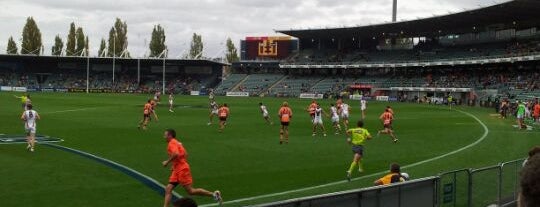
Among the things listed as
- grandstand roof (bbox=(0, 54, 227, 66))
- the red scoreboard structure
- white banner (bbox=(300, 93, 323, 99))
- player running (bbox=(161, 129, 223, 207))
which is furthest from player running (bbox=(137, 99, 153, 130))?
grandstand roof (bbox=(0, 54, 227, 66))

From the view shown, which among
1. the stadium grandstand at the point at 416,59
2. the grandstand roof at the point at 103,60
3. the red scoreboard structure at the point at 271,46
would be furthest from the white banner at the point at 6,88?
the red scoreboard structure at the point at 271,46

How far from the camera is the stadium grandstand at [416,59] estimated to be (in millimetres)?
72875

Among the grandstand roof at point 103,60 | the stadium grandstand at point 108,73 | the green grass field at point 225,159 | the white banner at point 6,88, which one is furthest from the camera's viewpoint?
the grandstand roof at point 103,60

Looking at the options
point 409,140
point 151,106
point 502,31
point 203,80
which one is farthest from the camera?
point 203,80

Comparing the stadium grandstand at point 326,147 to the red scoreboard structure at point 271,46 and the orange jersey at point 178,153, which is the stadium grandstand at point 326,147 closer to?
the orange jersey at point 178,153

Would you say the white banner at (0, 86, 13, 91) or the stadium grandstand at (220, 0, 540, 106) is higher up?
the stadium grandstand at (220, 0, 540, 106)

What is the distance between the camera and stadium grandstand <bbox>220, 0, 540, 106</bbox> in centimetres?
7288

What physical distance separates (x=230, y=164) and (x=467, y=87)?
64.7 meters

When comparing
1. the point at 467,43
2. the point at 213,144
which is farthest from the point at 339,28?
the point at 213,144

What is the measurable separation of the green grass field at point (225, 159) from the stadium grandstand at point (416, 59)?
42372mm

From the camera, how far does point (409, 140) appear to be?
2728cm

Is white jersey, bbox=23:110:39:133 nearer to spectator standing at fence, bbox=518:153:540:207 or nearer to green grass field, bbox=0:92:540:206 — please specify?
green grass field, bbox=0:92:540:206

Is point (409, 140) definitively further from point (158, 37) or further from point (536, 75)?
point (158, 37)

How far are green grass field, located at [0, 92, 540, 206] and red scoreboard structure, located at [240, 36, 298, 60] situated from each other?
80.0 metres
